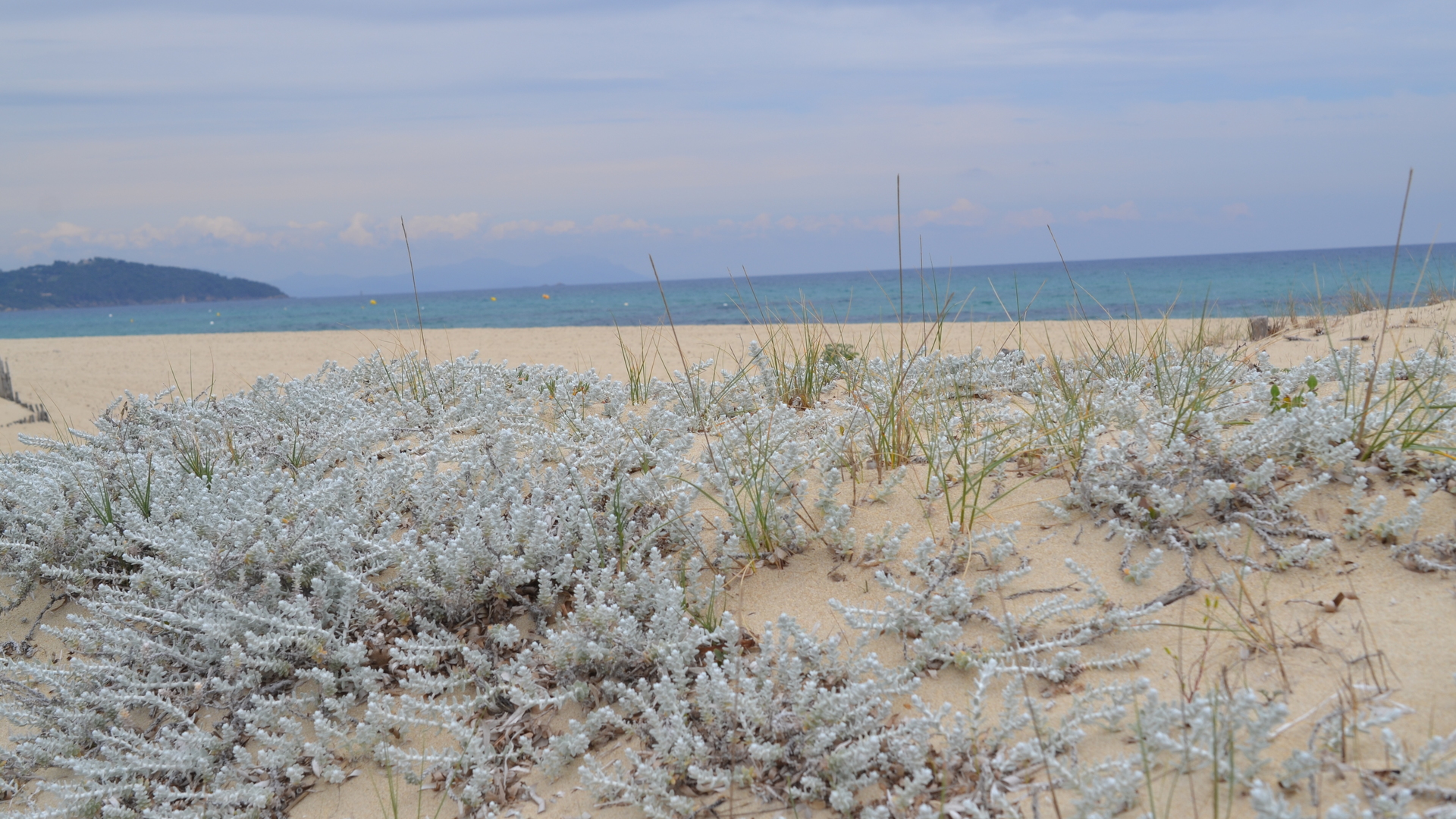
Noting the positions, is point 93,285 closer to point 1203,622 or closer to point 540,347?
point 540,347

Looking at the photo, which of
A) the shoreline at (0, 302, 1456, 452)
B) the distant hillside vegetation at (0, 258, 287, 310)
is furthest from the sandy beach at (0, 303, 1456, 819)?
the distant hillside vegetation at (0, 258, 287, 310)

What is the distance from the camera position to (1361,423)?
2.68 m

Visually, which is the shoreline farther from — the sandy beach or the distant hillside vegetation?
the distant hillside vegetation

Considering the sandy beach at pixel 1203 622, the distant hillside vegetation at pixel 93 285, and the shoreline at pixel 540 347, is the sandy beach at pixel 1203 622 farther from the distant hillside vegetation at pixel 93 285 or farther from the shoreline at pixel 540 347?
the distant hillside vegetation at pixel 93 285

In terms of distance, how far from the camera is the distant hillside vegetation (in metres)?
88.4

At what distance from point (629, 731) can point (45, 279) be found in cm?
11472

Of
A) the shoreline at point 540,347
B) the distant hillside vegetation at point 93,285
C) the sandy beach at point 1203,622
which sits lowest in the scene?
the sandy beach at point 1203,622

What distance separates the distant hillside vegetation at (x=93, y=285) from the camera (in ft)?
290

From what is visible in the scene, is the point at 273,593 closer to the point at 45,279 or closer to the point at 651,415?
the point at 651,415

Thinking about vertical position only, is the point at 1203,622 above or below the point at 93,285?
below

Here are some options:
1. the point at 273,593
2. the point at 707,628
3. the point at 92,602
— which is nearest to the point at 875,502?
the point at 707,628

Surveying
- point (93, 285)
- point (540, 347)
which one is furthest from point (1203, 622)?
point (93, 285)

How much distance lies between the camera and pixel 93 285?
89.1 metres

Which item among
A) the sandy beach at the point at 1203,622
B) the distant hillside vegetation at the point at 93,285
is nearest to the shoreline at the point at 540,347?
the sandy beach at the point at 1203,622
